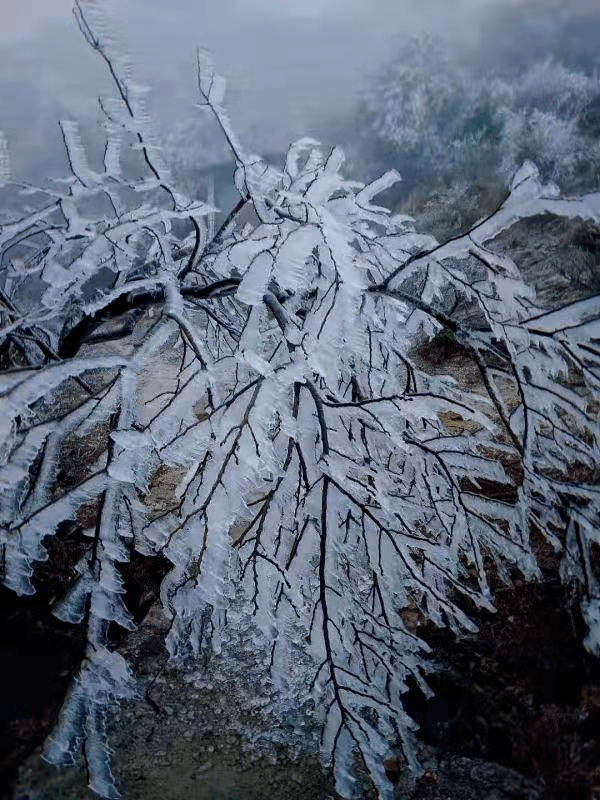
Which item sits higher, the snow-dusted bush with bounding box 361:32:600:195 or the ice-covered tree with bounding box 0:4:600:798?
the snow-dusted bush with bounding box 361:32:600:195

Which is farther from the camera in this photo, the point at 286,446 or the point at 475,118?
the point at 475,118

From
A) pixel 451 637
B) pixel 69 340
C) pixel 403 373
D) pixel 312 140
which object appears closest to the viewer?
pixel 312 140

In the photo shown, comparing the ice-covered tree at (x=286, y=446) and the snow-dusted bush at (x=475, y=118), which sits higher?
→ the snow-dusted bush at (x=475, y=118)

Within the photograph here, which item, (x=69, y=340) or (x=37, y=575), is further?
(x=37, y=575)

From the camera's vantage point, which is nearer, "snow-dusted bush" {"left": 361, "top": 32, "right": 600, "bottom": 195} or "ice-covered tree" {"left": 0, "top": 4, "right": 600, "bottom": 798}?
"ice-covered tree" {"left": 0, "top": 4, "right": 600, "bottom": 798}

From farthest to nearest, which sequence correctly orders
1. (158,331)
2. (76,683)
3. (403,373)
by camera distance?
(403,373) < (158,331) < (76,683)

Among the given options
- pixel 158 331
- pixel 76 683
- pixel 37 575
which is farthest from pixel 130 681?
pixel 37 575

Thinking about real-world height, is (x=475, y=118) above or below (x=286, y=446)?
above

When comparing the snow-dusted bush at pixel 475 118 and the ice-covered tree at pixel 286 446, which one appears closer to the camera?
the ice-covered tree at pixel 286 446

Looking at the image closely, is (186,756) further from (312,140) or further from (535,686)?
(312,140)

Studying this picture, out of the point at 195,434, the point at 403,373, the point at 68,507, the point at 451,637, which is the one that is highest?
the point at 195,434

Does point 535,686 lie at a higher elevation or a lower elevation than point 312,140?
lower
